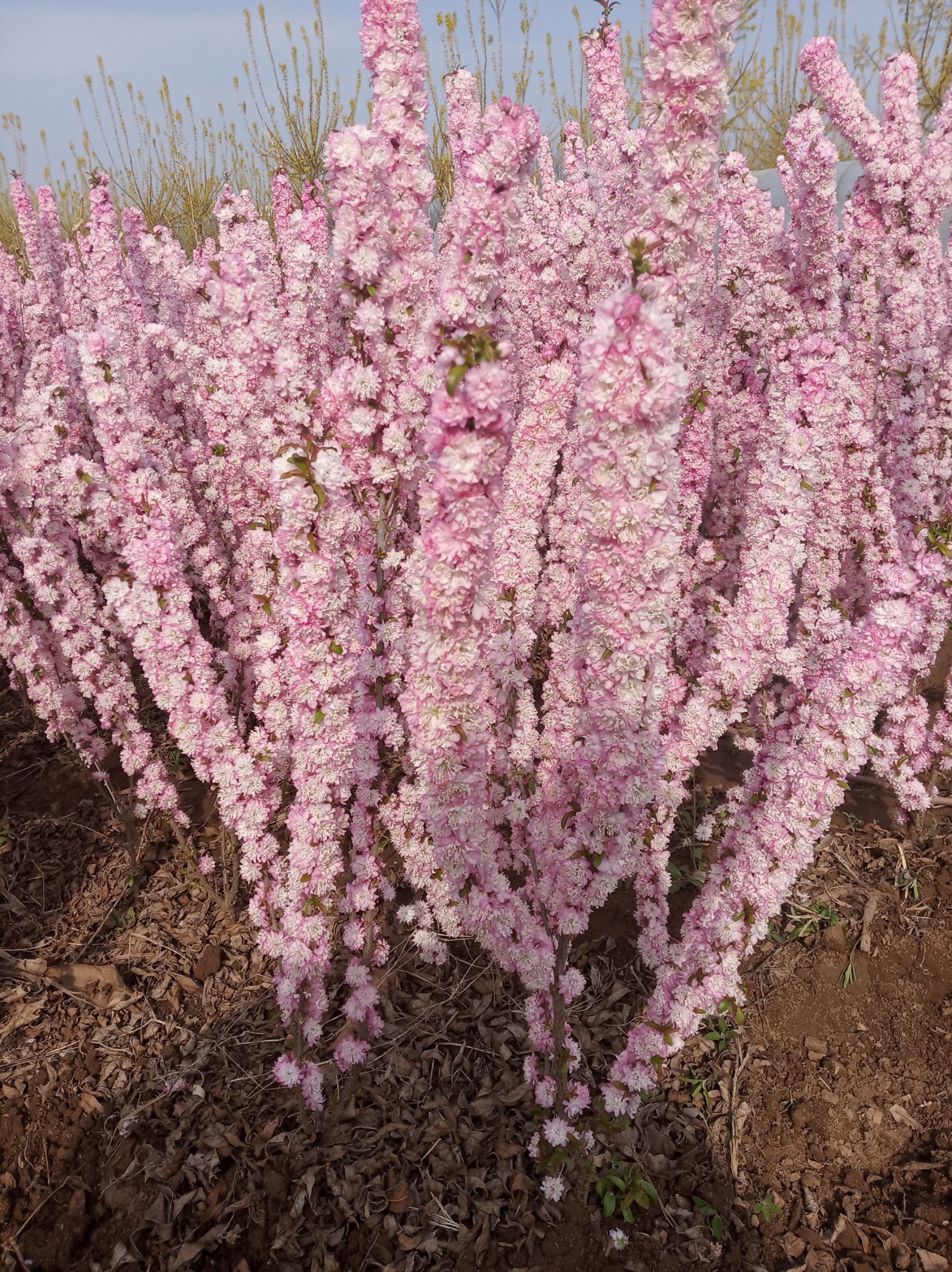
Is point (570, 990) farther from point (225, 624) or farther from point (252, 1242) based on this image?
point (225, 624)

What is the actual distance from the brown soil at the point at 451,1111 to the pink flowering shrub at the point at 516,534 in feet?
0.88

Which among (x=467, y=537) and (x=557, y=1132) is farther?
(x=557, y=1132)

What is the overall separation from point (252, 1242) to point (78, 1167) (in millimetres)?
827

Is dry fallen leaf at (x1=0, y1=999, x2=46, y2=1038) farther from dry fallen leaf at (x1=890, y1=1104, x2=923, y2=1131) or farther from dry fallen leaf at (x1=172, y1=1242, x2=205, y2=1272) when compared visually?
dry fallen leaf at (x1=890, y1=1104, x2=923, y2=1131)

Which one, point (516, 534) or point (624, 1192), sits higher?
point (516, 534)

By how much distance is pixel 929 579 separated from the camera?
145 inches

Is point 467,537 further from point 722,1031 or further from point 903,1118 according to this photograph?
point 903,1118

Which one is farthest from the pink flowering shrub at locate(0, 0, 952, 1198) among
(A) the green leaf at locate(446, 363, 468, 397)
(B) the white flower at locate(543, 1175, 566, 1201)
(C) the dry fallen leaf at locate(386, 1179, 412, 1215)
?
(C) the dry fallen leaf at locate(386, 1179, 412, 1215)

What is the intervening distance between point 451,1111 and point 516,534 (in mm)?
2412

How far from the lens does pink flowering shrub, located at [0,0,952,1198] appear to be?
1940 mm

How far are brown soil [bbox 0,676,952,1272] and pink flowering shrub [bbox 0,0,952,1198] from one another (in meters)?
0.27

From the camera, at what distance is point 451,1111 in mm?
2992

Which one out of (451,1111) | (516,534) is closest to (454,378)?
(516,534)

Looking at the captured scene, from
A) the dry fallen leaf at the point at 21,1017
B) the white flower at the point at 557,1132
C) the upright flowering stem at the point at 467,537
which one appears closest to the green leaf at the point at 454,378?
the upright flowering stem at the point at 467,537
